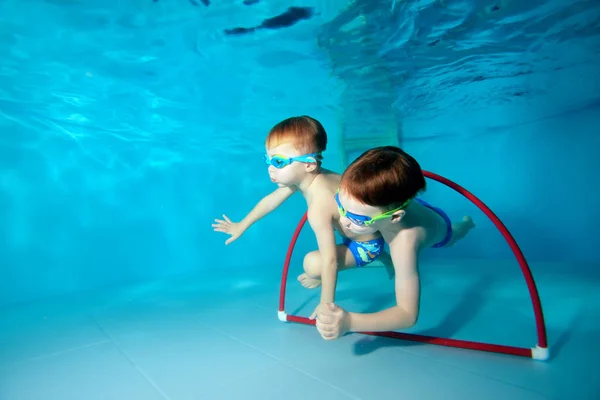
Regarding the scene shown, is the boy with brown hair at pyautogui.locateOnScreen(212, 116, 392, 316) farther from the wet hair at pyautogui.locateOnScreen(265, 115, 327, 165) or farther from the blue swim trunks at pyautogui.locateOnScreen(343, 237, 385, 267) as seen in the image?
the blue swim trunks at pyautogui.locateOnScreen(343, 237, 385, 267)

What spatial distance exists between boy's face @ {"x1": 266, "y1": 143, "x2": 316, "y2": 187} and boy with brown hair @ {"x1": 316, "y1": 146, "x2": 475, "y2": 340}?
116 centimetres

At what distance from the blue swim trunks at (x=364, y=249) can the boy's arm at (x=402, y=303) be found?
3.66 ft

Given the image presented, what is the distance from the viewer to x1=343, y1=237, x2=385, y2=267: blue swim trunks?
4.37m

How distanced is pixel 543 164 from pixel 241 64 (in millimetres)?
12162

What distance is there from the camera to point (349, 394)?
2.99 meters

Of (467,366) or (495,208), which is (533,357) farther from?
(495,208)

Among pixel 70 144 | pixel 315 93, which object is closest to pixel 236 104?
pixel 315 93

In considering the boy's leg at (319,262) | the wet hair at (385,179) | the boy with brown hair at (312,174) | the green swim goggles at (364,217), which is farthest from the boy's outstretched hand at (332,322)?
the boy's leg at (319,262)

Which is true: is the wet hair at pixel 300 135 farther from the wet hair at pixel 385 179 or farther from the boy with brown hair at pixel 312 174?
the wet hair at pixel 385 179

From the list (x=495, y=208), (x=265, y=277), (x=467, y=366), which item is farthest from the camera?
(x=495, y=208)

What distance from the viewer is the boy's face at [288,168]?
3928mm

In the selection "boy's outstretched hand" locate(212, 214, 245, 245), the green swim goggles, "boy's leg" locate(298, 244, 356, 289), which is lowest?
"boy's leg" locate(298, 244, 356, 289)

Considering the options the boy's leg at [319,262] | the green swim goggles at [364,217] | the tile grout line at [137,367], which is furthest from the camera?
the boy's leg at [319,262]

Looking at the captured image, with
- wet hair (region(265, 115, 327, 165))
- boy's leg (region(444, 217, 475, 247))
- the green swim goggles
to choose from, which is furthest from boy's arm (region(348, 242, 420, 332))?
boy's leg (region(444, 217, 475, 247))
